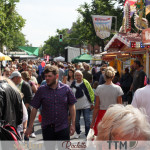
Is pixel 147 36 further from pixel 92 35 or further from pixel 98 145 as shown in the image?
pixel 92 35

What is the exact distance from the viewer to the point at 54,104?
4449mm

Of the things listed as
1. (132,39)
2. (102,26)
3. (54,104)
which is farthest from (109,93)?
(102,26)

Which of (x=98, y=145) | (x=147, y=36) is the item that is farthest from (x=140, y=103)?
(x=147, y=36)

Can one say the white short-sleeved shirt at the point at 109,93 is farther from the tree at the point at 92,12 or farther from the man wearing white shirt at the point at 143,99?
the tree at the point at 92,12

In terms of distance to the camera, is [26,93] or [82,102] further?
[82,102]

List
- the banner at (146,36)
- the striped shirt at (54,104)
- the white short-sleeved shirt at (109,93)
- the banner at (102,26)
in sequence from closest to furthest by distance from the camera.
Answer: the striped shirt at (54,104), the white short-sleeved shirt at (109,93), the banner at (146,36), the banner at (102,26)

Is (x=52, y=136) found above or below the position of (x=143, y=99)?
below

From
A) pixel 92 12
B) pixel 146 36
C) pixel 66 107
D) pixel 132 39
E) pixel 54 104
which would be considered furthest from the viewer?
pixel 92 12

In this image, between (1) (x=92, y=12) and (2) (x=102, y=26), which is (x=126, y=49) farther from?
(1) (x=92, y=12)

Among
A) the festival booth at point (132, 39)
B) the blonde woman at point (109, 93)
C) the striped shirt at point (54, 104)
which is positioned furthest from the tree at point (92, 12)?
the striped shirt at point (54, 104)

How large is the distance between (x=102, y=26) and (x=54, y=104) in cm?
1456

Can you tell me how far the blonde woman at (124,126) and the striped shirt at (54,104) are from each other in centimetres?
278

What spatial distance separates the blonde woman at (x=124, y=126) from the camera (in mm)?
1609

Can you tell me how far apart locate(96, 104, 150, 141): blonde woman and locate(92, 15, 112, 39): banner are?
54.7 feet
